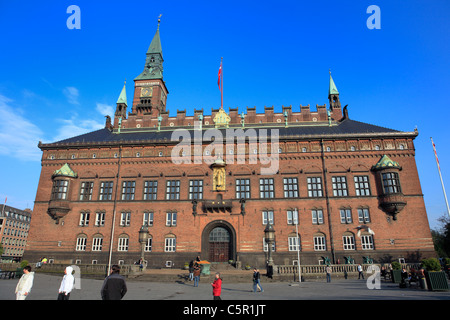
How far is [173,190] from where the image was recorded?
40875 mm

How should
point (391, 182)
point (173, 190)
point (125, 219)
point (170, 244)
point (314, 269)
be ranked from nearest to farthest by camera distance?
point (314, 269) < point (391, 182) < point (170, 244) < point (125, 219) < point (173, 190)

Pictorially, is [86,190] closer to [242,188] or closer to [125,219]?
[125,219]

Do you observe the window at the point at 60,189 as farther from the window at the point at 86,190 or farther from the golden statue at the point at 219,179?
the golden statue at the point at 219,179

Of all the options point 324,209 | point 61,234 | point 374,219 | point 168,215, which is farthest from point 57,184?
point 374,219

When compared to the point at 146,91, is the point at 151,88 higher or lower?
higher

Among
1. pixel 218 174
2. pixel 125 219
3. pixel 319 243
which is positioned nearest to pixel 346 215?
pixel 319 243

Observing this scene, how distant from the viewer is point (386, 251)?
35750 mm

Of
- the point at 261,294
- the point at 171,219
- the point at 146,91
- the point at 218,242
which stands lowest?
the point at 261,294

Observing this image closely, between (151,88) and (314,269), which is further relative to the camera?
(151,88)

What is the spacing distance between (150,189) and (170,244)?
27.4 feet

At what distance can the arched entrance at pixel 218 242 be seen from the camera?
3816 centimetres

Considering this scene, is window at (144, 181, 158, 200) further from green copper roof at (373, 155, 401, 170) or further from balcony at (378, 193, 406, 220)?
balcony at (378, 193, 406, 220)

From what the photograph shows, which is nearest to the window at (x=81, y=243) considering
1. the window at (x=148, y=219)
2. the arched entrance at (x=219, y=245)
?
the window at (x=148, y=219)
